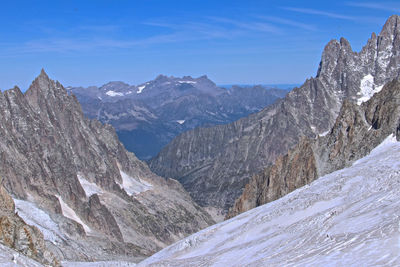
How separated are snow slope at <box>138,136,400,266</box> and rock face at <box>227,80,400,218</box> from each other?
2549cm

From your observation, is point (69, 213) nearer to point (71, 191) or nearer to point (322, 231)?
point (71, 191)

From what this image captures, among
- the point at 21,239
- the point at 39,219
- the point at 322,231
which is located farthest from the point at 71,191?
the point at 322,231

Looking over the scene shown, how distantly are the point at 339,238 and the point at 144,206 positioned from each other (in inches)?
5487

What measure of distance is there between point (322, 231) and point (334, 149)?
61779mm

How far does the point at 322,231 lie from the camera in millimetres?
44125

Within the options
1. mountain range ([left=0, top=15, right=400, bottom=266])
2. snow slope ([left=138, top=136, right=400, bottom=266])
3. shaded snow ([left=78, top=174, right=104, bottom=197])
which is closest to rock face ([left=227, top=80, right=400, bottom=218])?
mountain range ([left=0, top=15, right=400, bottom=266])

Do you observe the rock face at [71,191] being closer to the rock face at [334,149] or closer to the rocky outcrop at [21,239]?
the rocky outcrop at [21,239]

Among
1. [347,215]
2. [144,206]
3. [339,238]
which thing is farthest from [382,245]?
[144,206]

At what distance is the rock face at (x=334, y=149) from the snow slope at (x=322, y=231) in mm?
Answer: 25488

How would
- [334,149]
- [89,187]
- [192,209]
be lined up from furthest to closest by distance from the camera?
1. [192,209]
2. [89,187]
3. [334,149]

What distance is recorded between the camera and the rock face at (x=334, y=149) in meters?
94.2

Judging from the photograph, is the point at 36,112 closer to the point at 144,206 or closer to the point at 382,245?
the point at 144,206

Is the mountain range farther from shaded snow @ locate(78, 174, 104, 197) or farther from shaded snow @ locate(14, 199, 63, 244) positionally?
shaded snow @ locate(78, 174, 104, 197)

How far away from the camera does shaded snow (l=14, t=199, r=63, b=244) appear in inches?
3516
